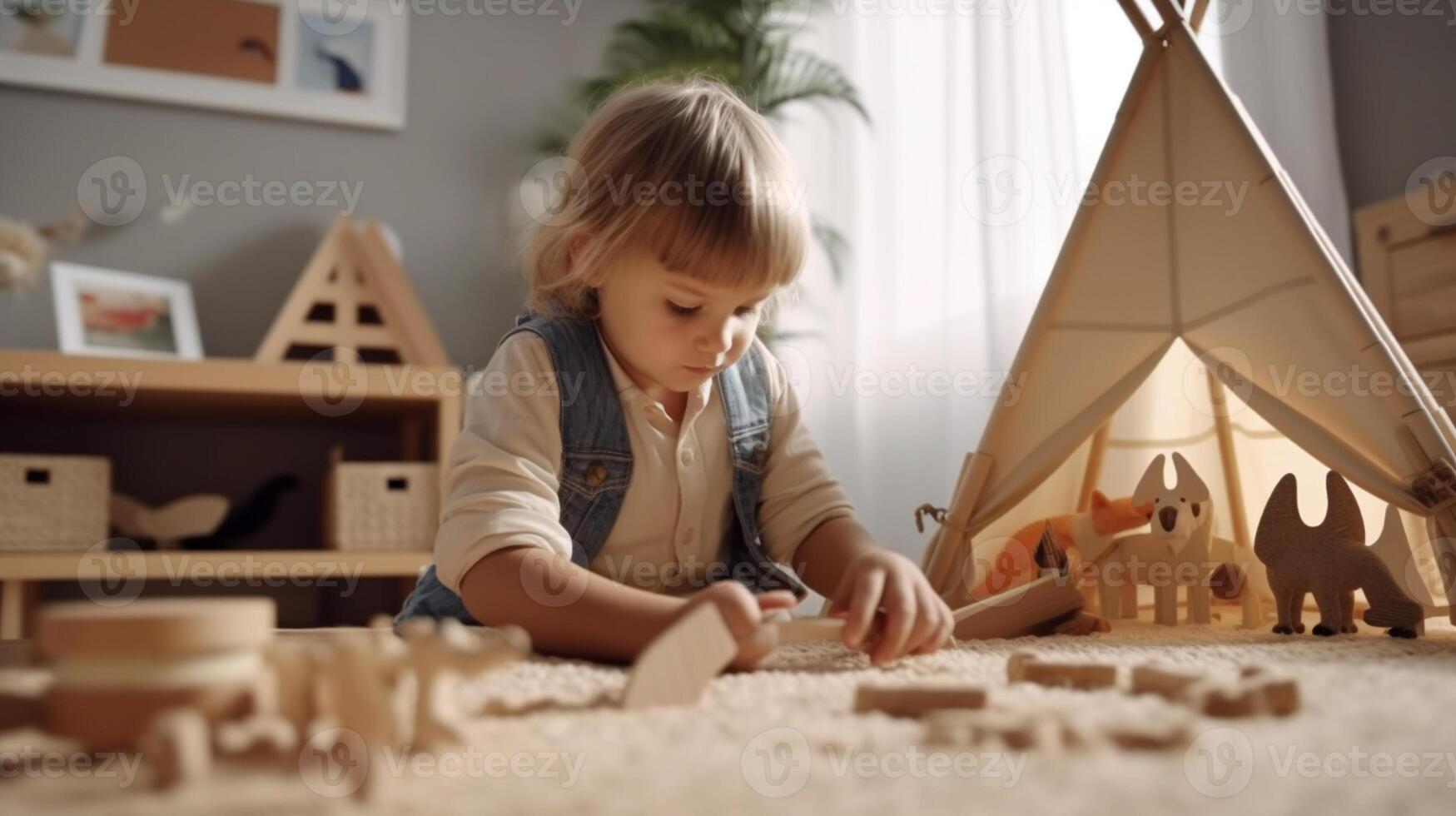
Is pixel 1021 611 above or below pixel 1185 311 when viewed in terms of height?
below

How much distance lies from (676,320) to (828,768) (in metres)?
0.53

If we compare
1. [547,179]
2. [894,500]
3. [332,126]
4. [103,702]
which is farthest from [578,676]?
[332,126]

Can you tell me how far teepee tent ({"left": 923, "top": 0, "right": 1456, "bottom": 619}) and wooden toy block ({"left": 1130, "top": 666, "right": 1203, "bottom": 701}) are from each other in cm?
45

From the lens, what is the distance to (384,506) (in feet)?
5.86

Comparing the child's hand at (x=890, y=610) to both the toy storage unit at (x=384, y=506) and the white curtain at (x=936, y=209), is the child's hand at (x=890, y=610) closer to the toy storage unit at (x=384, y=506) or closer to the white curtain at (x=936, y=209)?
the toy storage unit at (x=384, y=506)

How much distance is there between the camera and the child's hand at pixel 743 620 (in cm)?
61

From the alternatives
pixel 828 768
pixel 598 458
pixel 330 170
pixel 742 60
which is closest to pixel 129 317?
pixel 330 170

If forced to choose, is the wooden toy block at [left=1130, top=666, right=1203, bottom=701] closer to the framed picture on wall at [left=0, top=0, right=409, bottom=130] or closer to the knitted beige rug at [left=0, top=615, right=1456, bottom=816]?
the knitted beige rug at [left=0, top=615, right=1456, bottom=816]

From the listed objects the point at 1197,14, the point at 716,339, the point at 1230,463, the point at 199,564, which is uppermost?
the point at 1197,14

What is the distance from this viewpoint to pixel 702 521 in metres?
1.02

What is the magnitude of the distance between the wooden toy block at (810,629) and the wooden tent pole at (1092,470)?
2.40 feet

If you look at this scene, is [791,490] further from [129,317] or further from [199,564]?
[129,317]

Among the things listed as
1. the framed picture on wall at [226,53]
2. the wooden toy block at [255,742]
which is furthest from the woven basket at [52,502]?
the wooden toy block at [255,742]

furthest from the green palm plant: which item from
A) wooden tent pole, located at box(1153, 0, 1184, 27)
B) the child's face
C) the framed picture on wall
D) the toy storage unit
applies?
the child's face
